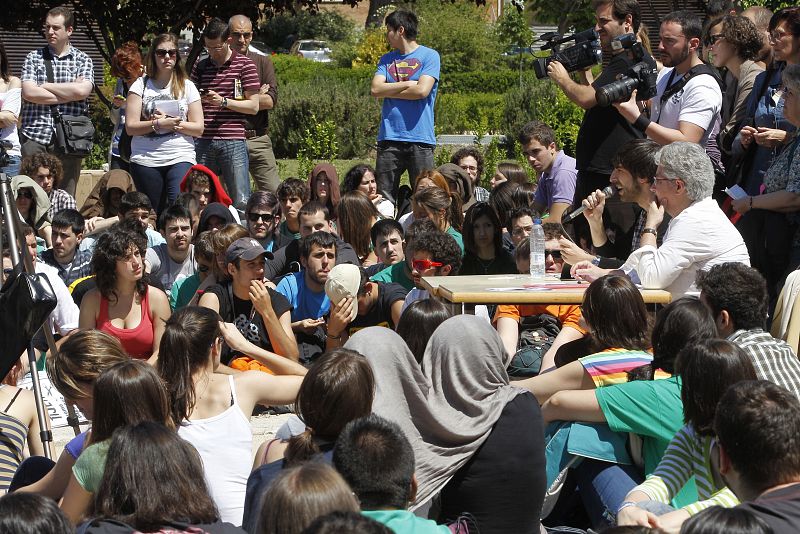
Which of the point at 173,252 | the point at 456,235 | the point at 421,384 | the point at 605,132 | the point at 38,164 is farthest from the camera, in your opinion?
the point at 38,164

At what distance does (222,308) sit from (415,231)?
133 cm

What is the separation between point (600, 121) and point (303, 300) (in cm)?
224

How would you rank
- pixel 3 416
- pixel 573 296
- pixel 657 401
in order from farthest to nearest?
pixel 573 296 < pixel 3 416 < pixel 657 401

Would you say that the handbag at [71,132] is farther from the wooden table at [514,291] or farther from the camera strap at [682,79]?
the camera strap at [682,79]

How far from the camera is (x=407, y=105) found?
9188 mm

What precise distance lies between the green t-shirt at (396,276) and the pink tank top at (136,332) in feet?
4.66

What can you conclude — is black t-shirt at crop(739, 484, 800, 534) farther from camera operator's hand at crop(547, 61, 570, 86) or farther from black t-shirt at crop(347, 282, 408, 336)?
camera operator's hand at crop(547, 61, 570, 86)

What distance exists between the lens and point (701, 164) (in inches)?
215

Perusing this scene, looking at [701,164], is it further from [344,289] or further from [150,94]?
[150,94]

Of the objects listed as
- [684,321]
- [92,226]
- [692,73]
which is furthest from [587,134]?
[92,226]

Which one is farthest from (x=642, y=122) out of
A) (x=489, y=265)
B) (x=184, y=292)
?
(x=184, y=292)

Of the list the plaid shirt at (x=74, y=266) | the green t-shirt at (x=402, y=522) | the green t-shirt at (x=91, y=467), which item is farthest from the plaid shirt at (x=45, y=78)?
the green t-shirt at (x=402, y=522)

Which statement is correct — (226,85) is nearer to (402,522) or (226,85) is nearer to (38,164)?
(38,164)

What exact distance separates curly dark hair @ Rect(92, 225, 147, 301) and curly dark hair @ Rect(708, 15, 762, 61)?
12.7ft
